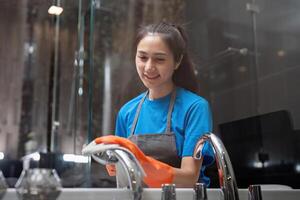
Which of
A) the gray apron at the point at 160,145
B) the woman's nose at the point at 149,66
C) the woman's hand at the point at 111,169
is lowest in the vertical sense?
the woman's hand at the point at 111,169

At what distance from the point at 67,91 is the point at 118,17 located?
32 centimetres

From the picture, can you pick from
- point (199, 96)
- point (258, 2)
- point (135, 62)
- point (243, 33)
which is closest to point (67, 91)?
point (135, 62)

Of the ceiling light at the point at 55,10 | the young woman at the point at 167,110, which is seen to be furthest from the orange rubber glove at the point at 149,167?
the ceiling light at the point at 55,10

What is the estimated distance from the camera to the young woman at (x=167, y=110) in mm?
1112

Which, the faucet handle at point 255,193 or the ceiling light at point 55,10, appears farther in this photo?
the ceiling light at point 55,10

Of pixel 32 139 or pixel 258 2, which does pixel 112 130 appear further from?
pixel 258 2

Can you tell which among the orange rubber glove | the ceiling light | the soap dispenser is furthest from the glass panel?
the soap dispenser

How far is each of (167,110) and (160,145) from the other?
0.41 feet

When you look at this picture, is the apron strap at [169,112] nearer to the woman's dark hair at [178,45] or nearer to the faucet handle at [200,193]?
the woman's dark hair at [178,45]

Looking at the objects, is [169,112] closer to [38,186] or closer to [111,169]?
[111,169]

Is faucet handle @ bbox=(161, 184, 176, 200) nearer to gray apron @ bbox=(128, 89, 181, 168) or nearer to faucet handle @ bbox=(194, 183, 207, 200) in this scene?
faucet handle @ bbox=(194, 183, 207, 200)

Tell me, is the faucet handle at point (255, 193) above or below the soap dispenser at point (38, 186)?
below

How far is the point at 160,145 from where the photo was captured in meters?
1.11

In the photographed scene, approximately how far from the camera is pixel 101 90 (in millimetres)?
1202
